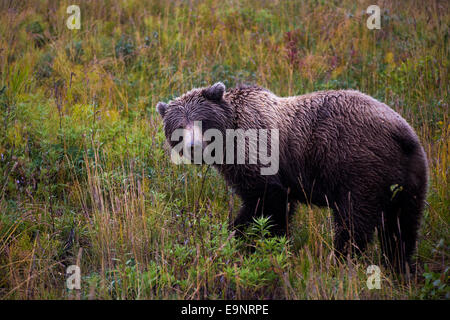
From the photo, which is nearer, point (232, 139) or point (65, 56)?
point (232, 139)

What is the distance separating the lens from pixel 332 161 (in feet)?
15.1

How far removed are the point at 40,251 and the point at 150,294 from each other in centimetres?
146

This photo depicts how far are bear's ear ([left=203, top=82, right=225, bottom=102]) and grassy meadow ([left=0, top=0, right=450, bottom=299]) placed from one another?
107cm

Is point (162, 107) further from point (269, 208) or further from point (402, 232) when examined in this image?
point (402, 232)

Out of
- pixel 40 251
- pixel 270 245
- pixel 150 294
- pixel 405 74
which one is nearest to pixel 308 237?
pixel 270 245

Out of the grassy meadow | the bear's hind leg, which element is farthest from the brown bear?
the grassy meadow

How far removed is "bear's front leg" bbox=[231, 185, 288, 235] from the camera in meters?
4.76

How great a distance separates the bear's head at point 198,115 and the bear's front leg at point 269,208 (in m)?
0.80

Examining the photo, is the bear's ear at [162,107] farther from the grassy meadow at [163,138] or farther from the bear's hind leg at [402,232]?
the bear's hind leg at [402,232]

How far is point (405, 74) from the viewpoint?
730 centimetres

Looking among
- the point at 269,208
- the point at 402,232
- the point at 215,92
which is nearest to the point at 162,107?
the point at 215,92

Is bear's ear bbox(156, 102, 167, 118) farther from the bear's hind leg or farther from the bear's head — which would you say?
the bear's hind leg

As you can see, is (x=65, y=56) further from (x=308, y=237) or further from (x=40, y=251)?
(x=308, y=237)
